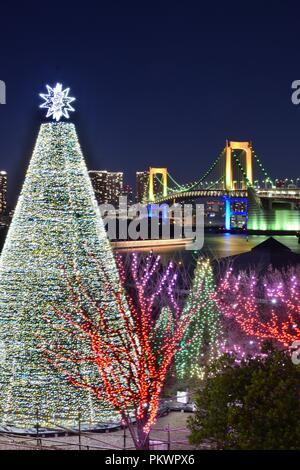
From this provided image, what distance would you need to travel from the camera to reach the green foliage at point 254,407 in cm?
516

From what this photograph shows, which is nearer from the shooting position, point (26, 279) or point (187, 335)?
point (26, 279)

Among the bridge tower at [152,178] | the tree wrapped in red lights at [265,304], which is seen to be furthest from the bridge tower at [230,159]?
the tree wrapped in red lights at [265,304]

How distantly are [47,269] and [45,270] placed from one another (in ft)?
0.08

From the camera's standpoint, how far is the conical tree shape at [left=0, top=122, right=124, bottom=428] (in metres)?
7.70

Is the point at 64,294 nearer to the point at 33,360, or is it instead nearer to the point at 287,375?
the point at 33,360

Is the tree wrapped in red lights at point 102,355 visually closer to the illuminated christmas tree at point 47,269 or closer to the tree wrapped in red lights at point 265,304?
the illuminated christmas tree at point 47,269

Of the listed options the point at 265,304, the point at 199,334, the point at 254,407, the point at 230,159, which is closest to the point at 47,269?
the point at 254,407

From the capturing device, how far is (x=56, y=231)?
8039 millimetres

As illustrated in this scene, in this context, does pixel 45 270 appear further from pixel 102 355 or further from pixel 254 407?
pixel 254 407

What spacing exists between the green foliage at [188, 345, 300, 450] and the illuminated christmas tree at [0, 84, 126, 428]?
2416 mm
